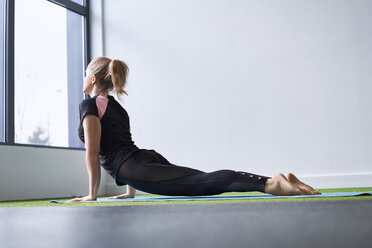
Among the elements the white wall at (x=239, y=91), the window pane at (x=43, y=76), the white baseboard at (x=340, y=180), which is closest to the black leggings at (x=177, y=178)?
the white wall at (x=239, y=91)

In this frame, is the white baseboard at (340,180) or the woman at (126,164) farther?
the white baseboard at (340,180)

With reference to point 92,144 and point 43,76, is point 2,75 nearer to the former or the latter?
point 43,76

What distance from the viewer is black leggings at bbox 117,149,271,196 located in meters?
2.16

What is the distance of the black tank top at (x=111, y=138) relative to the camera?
7.91ft

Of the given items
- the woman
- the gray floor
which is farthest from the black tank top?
the gray floor

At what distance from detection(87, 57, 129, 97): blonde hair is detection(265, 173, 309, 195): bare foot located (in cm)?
89

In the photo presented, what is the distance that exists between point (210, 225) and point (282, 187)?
0.83 meters

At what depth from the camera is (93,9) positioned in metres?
5.28

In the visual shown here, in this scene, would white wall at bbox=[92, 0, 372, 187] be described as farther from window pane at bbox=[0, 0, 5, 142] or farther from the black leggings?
the black leggings

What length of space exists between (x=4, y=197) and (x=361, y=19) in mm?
3288

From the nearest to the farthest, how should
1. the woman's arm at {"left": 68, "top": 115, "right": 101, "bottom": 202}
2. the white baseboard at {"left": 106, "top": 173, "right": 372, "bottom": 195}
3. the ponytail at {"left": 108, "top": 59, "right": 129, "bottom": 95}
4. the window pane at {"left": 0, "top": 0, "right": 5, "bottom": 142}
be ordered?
the woman's arm at {"left": 68, "top": 115, "right": 101, "bottom": 202} → the ponytail at {"left": 108, "top": 59, "right": 129, "bottom": 95} → the window pane at {"left": 0, "top": 0, "right": 5, "bottom": 142} → the white baseboard at {"left": 106, "top": 173, "right": 372, "bottom": 195}

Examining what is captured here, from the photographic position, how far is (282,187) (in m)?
2.12

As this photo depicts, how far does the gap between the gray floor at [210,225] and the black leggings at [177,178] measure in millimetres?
729

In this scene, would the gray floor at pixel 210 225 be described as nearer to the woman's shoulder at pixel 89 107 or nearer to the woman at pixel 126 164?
the woman at pixel 126 164
